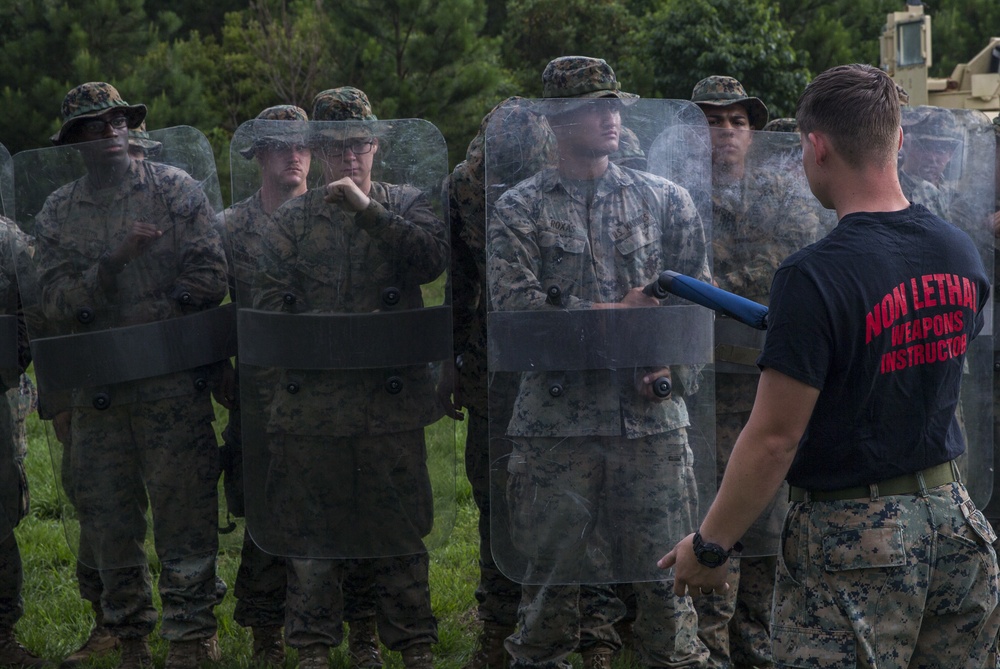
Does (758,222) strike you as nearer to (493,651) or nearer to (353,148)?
(353,148)

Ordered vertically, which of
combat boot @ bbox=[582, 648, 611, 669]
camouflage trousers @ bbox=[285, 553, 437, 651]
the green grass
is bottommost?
the green grass

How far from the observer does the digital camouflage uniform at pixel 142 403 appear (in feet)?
13.3

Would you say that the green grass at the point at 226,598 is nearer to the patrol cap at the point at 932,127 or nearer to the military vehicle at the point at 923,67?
the patrol cap at the point at 932,127

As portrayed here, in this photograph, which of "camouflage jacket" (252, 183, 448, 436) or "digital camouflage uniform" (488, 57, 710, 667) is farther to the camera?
"camouflage jacket" (252, 183, 448, 436)

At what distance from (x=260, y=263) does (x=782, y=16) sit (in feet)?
56.3

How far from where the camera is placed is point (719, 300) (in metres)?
2.75

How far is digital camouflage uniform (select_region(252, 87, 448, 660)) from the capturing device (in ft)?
12.8

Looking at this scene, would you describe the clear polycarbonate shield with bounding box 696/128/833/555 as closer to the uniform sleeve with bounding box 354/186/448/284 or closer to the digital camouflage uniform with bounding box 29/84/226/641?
the uniform sleeve with bounding box 354/186/448/284

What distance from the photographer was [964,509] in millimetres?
2467

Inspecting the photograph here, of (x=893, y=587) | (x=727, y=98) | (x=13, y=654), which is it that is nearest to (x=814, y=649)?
(x=893, y=587)

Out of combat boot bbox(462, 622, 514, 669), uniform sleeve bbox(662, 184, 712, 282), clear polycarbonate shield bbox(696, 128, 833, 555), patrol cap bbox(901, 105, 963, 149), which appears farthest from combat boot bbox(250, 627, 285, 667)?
patrol cap bbox(901, 105, 963, 149)

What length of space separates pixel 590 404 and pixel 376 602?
115cm

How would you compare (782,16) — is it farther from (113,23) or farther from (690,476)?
(690,476)

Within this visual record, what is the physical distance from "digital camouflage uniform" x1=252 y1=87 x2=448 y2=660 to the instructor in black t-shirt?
1640 mm
